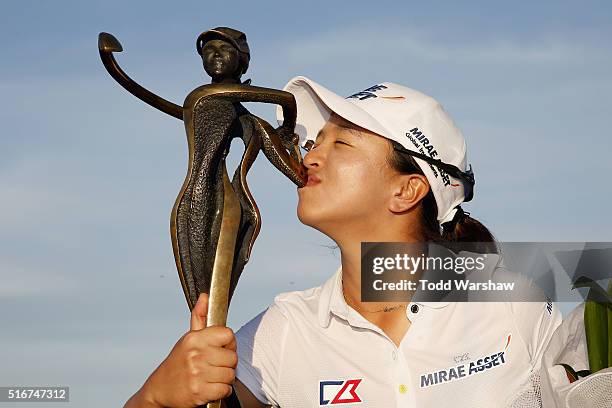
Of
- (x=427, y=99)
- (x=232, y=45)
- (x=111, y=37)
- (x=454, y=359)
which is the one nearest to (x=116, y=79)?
(x=111, y=37)

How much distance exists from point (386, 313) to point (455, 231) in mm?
576

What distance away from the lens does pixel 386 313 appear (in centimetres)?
485

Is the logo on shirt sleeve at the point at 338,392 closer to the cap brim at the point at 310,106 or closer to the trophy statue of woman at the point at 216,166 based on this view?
the trophy statue of woman at the point at 216,166

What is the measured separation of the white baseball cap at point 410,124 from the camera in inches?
194

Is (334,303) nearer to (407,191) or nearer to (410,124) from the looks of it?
(407,191)

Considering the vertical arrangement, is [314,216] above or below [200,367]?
above

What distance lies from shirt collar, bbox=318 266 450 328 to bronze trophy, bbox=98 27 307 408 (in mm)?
818

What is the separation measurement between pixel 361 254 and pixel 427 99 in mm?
842

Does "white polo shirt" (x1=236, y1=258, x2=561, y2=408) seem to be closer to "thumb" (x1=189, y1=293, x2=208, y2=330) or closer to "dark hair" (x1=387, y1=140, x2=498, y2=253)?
"dark hair" (x1=387, y1=140, x2=498, y2=253)

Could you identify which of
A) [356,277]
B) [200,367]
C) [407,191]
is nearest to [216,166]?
[200,367]

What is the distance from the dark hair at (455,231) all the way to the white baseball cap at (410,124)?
0.04 metres

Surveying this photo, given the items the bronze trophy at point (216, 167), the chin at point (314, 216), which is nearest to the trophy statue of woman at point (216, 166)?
the bronze trophy at point (216, 167)

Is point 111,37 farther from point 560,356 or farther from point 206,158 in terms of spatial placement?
point 560,356

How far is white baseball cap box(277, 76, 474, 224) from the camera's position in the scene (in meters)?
4.92
